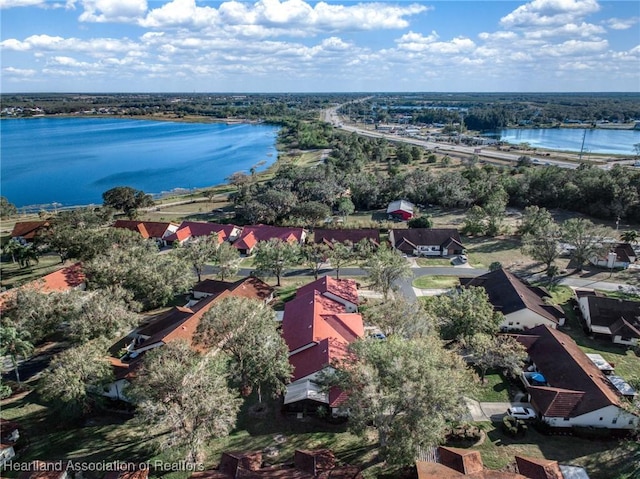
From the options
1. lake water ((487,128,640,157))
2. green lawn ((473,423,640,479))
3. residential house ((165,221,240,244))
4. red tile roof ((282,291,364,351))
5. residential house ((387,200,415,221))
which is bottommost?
green lawn ((473,423,640,479))

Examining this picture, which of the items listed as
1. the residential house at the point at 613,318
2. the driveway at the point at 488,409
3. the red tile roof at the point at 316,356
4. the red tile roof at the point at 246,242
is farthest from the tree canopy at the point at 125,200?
the residential house at the point at 613,318

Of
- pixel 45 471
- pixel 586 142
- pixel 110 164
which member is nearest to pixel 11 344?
pixel 45 471

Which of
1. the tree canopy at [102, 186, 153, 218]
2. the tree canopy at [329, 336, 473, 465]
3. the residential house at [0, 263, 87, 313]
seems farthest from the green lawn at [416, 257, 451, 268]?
the tree canopy at [102, 186, 153, 218]

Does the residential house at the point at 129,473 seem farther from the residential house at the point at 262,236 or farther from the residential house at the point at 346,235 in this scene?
the residential house at the point at 346,235

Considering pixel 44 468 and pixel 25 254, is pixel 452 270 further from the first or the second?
pixel 25 254

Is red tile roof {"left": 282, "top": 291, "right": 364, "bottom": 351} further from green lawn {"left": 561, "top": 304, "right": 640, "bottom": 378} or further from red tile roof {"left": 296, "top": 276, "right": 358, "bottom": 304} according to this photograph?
green lawn {"left": 561, "top": 304, "right": 640, "bottom": 378}

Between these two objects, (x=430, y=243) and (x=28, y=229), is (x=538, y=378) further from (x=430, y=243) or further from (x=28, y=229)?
(x=28, y=229)
